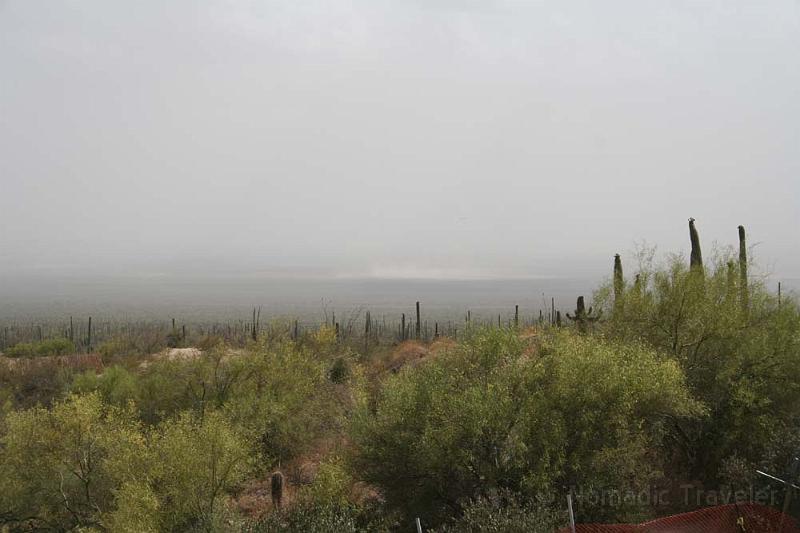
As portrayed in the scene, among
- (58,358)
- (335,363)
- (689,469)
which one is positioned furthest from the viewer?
(58,358)

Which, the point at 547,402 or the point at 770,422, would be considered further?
the point at 770,422

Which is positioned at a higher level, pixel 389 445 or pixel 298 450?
pixel 389 445

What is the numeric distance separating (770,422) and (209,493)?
13.3 m

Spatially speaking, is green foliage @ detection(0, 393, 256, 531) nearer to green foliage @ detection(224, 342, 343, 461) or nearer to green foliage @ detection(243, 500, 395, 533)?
green foliage @ detection(243, 500, 395, 533)

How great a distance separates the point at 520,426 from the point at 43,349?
44031 millimetres

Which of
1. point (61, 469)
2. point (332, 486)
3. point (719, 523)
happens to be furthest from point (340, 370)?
point (719, 523)

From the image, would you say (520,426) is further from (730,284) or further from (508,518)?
(730,284)

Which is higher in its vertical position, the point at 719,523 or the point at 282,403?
the point at 719,523

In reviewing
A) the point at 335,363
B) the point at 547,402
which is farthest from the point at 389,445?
the point at 335,363

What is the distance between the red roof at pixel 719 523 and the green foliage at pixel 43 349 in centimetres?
4454

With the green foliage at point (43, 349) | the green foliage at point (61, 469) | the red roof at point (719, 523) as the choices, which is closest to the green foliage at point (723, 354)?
the red roof at point (719, 523)

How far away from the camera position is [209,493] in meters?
13.3

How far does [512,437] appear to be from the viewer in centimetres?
1214

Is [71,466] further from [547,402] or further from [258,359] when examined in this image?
[547,402]
